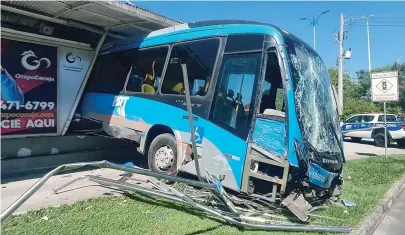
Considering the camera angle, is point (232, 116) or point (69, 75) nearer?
point (232, 116)

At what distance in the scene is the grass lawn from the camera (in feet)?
13.7

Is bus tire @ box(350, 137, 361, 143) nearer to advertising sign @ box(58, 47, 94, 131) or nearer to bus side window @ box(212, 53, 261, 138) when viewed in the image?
advertising sign @ box(58, 47, 94, 131)

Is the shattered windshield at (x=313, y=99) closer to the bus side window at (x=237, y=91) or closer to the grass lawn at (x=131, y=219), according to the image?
the bus side window at (x=237, y=91)

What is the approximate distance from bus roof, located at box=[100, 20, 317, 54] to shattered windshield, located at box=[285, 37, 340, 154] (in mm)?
327

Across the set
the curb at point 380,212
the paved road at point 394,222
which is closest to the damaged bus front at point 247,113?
the curb at point 380,212

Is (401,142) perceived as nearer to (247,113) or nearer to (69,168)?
(247,113)

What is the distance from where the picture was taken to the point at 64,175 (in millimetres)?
7148

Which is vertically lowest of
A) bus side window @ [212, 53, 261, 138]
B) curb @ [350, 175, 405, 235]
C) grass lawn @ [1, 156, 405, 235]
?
curb @ [350, 175, 405, 235]

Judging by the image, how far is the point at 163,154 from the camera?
6695 millimetres

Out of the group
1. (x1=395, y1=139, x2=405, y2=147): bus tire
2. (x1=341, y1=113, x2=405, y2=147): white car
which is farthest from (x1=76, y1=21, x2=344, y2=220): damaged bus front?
(x1=395, y1=139, x2=405, y2=147): bus tire

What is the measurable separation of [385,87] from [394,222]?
7286 mm

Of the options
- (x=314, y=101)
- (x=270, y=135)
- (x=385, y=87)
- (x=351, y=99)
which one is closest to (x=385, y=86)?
(x=385, y=87)

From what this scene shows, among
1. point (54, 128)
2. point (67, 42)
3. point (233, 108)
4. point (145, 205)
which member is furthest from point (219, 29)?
point (54, 128)

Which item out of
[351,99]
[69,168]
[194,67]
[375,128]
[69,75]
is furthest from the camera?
[351,99]
